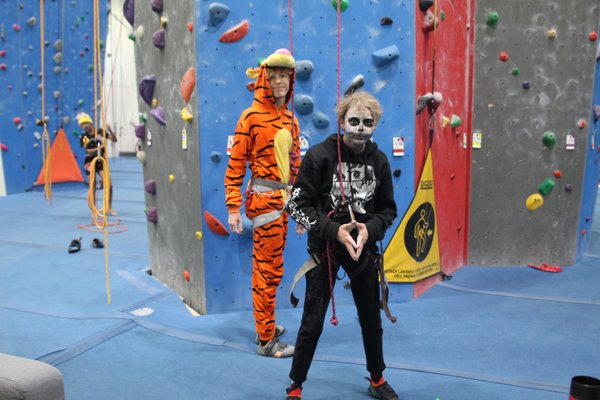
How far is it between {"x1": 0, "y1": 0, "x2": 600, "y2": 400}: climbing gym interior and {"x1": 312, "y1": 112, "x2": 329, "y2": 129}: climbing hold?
0.5 inches

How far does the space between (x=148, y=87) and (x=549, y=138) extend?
329 cm

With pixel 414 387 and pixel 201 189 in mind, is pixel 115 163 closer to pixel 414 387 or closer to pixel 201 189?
pixel 201 189

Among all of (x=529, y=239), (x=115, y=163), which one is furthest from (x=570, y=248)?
(x=115, y=163)

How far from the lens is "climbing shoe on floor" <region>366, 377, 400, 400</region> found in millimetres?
2129

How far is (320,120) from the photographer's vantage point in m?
3.17

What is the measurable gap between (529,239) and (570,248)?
38 cm

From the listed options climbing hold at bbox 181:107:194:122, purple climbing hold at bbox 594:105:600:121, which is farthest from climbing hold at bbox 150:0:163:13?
purple climbing hold at bbox 594:105:600:121

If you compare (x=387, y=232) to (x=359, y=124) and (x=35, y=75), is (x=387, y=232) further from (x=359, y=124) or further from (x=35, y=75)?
(x=35, y=75)

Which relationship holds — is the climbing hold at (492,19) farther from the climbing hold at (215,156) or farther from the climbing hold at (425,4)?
the climbing hold at (215,156)

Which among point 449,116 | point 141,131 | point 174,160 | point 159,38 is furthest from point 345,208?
point 141,131

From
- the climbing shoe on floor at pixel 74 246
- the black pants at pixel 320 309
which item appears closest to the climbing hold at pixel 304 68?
the black pants at pixel 320 309

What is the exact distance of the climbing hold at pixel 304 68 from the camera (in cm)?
308

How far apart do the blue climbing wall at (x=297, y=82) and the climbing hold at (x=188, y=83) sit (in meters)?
0.05

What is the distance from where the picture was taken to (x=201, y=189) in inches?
121
